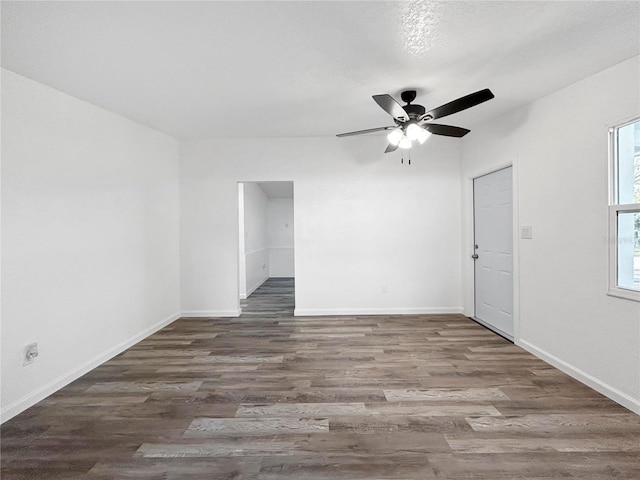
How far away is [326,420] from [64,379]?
7.51 feet

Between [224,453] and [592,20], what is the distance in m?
3.37

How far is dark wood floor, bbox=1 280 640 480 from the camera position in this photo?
1.73 m

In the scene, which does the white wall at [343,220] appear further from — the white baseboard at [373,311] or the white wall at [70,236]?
the white wall at [70,236]

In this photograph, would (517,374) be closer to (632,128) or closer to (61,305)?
(632,128)

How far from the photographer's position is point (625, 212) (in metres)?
2.33

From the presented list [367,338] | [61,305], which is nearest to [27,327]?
[61,305]

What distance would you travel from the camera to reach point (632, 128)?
2305mm

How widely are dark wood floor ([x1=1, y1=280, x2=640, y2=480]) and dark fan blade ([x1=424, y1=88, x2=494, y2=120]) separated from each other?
220 centimetres

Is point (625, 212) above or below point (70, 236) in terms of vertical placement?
above

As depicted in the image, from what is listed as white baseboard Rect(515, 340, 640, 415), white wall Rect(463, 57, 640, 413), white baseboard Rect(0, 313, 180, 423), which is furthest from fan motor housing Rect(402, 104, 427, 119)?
white baseboard Rect(0, 313, 180, 423)

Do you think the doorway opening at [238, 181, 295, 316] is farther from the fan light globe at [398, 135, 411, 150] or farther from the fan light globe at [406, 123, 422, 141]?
the fan light globe at [406, 123, 422, 141]

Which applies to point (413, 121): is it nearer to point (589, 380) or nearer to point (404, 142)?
point (404, 142)

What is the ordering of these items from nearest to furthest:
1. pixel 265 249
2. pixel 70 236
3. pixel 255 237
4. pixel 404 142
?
pixel 70 236 < pixel 404 142 < pixel 255 237 < pixel 265 249

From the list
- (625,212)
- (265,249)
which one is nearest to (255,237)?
(265,249)
